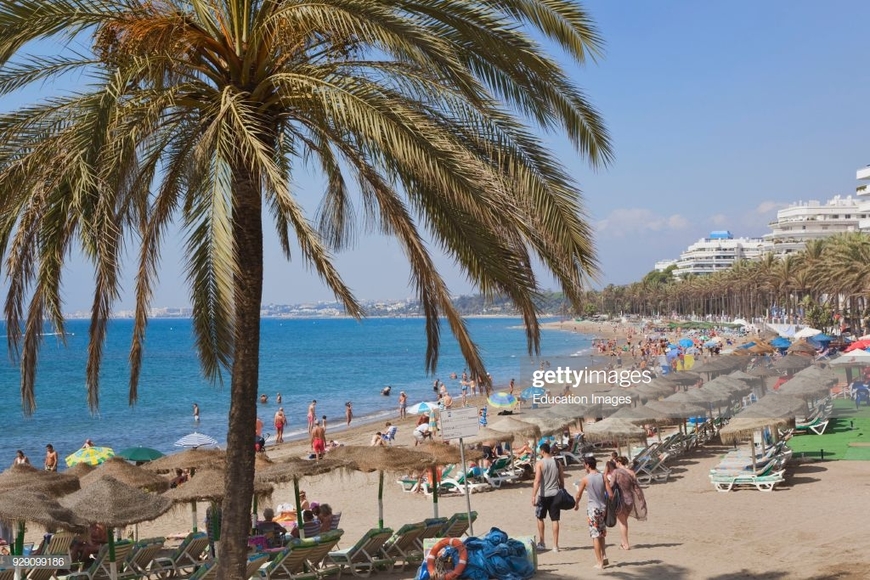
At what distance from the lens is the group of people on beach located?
1034cm

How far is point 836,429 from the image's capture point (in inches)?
887

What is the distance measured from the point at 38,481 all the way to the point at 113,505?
3210 mm

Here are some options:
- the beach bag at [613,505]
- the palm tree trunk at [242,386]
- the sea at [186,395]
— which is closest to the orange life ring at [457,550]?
the beach bag at [613,505]

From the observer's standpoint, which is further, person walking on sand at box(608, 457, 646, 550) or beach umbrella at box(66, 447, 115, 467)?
beach umbrella at box(66, 447, 115, 467)

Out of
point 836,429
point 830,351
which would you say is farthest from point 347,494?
point 830,351

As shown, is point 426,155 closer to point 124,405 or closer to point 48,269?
point 48,269

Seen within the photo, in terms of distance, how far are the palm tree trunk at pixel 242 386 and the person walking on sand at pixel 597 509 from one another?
16.4 ft

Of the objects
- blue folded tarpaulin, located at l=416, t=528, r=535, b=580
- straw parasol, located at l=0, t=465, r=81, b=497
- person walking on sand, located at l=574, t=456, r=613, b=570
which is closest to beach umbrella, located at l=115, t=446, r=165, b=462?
straw parasol, located at l=0, t=465, r=81, b=497

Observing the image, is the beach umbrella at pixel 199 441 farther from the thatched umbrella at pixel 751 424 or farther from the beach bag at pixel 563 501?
the beach bag at pixel 563 501

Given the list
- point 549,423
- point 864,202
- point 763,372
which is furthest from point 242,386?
point 864,202

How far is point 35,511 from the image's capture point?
9328 mm

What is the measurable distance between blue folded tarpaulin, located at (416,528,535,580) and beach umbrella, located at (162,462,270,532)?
2.85 m

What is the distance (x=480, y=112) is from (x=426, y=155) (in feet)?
2.41

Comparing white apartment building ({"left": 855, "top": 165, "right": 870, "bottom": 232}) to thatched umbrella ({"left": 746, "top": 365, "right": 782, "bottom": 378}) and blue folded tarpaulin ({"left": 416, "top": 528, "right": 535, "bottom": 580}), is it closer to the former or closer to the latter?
thatched umbrella ({"left": 746, "top": 365, "right": 782, "bottom": 378})
